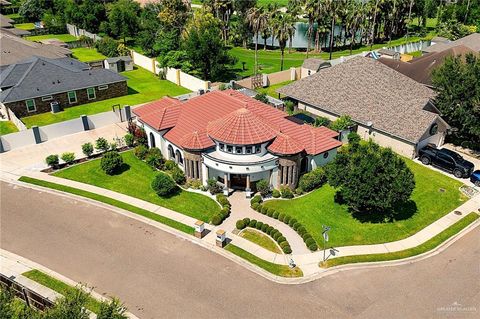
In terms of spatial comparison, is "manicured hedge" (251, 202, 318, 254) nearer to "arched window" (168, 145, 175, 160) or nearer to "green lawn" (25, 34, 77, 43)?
"arched window" (168, 145, 175, 160)

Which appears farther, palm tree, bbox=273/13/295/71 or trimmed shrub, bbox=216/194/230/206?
palm tree, bbox=273/13/295/71

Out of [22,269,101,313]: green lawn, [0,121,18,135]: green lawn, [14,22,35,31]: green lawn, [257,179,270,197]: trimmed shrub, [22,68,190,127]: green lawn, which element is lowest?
[22,269,101,313]: green lawn

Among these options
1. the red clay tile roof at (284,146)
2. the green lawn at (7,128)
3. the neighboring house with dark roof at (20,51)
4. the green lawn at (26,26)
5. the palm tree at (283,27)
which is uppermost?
the palm tree at (283,27)

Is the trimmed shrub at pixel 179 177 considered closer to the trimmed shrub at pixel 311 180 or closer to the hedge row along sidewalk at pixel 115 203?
the hedge row along sidewalk at pixel 115 203

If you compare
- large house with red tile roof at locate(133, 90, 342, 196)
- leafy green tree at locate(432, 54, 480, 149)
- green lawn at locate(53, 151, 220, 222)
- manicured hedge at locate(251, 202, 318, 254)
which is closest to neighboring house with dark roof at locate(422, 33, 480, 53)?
leafy green tree at locate(432, 54, 480, 149)

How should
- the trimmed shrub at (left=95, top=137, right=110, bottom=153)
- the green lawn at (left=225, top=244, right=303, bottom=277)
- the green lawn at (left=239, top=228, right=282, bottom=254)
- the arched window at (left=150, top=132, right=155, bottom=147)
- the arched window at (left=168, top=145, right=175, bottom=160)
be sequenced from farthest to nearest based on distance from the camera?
1. the trimmed shrub at (left=95, top=137, right=110, bottom=153)
2. the arched window at (left=150, top=132, right=155, bottom=147)
3. the arched window at (left=168, top=145, right=175, bottom=160)
4. the green lawn at (left=239, top=228, right=282, bottom=254)
5. the green lawn at (left=225, top=244, right=303, bottom=277)

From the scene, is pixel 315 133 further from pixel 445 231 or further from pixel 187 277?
pixel 187 277

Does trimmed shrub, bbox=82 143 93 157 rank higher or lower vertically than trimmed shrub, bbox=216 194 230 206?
higher

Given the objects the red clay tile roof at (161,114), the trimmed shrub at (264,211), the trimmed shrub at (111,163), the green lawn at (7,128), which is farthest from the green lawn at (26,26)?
the trimmed shrub at (264,211)
